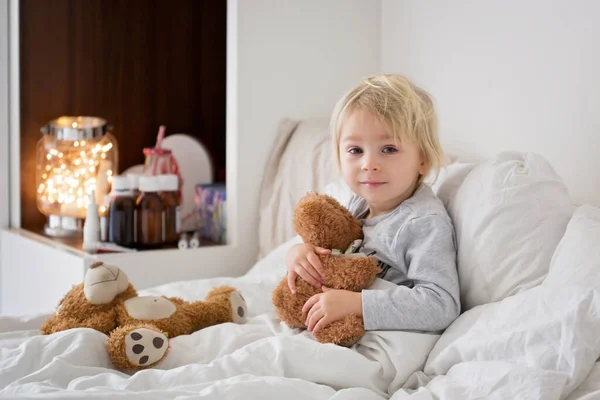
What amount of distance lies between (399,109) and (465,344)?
1.37 feet

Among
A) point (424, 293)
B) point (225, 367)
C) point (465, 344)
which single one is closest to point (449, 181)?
point (424, 293)

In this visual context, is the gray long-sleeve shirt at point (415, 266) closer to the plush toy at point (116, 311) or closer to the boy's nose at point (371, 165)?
the boy's nose at point (371, 165)

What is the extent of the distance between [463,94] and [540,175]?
58cm

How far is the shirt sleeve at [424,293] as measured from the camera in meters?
1.25

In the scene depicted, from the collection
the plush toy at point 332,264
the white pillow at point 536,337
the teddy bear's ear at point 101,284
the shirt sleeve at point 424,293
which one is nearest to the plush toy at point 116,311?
the teddy bear's ear at point 101,284

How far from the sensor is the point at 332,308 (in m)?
1.26

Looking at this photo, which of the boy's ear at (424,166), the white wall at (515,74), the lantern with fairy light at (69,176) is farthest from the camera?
the lantern with fairy light at (69,176)

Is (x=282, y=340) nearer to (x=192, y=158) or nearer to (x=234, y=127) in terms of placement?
(x=234, y=127)

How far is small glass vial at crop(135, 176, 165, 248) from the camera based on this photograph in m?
2.04

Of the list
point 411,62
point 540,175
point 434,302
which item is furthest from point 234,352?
point 411,62

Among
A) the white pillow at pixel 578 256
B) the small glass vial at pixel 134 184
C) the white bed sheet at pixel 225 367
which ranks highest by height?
the small glass vial at pixel 134 184

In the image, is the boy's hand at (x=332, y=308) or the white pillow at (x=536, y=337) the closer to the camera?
the white pillow at (x=536, y=337)

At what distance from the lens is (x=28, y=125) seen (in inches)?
92.0

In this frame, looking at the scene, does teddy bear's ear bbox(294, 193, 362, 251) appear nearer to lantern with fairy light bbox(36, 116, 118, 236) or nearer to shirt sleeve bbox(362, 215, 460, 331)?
shirt sleeve bbox(362, 215, 460, 331)
